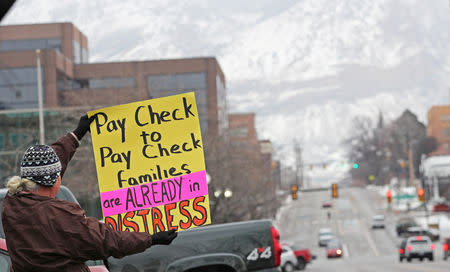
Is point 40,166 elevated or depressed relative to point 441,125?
depressed

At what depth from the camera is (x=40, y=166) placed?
4562 mm

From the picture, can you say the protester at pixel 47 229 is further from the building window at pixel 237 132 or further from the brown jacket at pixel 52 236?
the building window at pixel 237 132

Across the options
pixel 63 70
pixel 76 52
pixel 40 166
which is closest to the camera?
pixel 40 166

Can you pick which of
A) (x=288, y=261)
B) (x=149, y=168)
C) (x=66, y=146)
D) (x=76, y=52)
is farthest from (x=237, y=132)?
(x=76, y=52)

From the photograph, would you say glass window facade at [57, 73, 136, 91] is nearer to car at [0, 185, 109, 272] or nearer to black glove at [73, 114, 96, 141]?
car at [0, 185, 109, 272]

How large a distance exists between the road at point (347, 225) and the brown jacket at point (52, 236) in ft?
141

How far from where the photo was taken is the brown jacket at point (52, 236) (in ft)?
14.6

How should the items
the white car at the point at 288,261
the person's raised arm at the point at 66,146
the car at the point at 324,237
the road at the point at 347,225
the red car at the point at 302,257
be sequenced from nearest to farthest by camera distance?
the person's raised arm at the point at 66,146
the white car at the point at 288,261
the red car at the point at 302,257
the road at the point at 347,225
the car at the point at 324,237

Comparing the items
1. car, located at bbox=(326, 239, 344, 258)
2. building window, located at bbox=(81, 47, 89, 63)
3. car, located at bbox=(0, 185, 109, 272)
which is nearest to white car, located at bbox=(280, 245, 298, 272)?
car, located at bbox=(326, 239, 344, 258)

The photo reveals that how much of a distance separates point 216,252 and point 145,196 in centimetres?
274

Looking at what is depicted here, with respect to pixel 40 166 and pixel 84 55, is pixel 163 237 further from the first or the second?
pixel 84 55

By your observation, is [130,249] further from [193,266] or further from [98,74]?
[98,74]

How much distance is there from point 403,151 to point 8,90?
99658 mm

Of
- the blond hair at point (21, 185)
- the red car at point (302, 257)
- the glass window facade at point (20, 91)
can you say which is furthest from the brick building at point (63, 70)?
the blond hair at point (21, 185)
